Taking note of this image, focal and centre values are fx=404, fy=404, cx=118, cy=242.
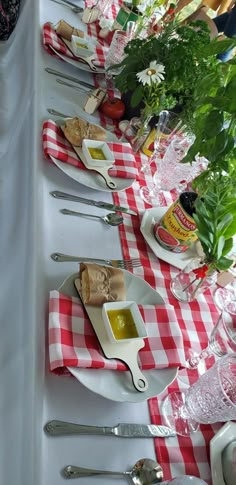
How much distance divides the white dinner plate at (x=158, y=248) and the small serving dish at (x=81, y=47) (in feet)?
1.84

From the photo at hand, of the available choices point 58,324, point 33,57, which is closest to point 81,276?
point 58,324

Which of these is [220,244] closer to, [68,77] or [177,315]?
[177,315]

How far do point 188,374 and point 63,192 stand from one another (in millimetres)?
443

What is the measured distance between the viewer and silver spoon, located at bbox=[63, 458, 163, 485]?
53 centimetres

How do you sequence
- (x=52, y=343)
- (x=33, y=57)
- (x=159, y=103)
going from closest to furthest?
(x=52, y=343) < (x=159, y=103) < (x=33, y=57)

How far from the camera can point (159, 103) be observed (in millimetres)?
913

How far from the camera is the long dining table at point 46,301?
0.56 metres

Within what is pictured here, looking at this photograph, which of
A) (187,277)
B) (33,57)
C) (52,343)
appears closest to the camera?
(52,343)

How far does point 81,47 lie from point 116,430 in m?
1.03

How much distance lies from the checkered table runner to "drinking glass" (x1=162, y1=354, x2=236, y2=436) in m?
0.01

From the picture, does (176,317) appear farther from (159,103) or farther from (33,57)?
(33,57)

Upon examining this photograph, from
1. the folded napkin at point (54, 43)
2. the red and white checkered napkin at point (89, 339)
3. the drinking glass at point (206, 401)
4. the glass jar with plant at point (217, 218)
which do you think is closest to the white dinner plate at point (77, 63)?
the folded napkin at point (54, 43)

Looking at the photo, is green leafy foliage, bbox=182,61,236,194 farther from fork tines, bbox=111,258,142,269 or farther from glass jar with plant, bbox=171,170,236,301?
fork tines, bbox=111,258,142,269

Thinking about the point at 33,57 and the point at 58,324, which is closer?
the point at 58,324
